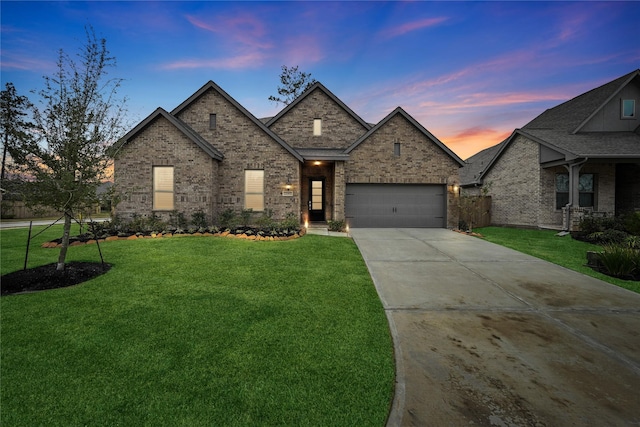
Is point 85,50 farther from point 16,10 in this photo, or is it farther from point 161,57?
point 161,57

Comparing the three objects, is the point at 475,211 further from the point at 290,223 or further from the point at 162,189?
the point at 162,189

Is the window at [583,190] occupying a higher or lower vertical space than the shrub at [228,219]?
higher

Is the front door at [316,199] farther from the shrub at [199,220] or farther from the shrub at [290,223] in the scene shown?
the shrub at [199,220]

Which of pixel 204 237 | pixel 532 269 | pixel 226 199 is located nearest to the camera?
pixel 532 269

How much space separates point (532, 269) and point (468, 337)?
4.64 m

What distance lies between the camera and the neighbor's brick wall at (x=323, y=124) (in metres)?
15.8

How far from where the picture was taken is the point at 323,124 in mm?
15945

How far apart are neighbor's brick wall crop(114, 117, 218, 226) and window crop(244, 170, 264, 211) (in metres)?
1.78

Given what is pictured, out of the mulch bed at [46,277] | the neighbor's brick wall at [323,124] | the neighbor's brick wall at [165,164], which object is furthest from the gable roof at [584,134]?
the mulch bed at [46,277]

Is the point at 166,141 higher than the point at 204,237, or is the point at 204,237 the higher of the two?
the point at 166,141

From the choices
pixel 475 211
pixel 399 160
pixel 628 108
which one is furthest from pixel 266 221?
pixel 628 108

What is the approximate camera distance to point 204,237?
962cm

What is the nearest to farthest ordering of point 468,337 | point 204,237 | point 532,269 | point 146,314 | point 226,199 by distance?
point 468,337 → point 146,314 → point 532,269 → point 204,237 → point 226,199

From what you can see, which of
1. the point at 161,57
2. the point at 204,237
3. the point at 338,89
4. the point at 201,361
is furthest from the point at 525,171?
the point at 161,57
